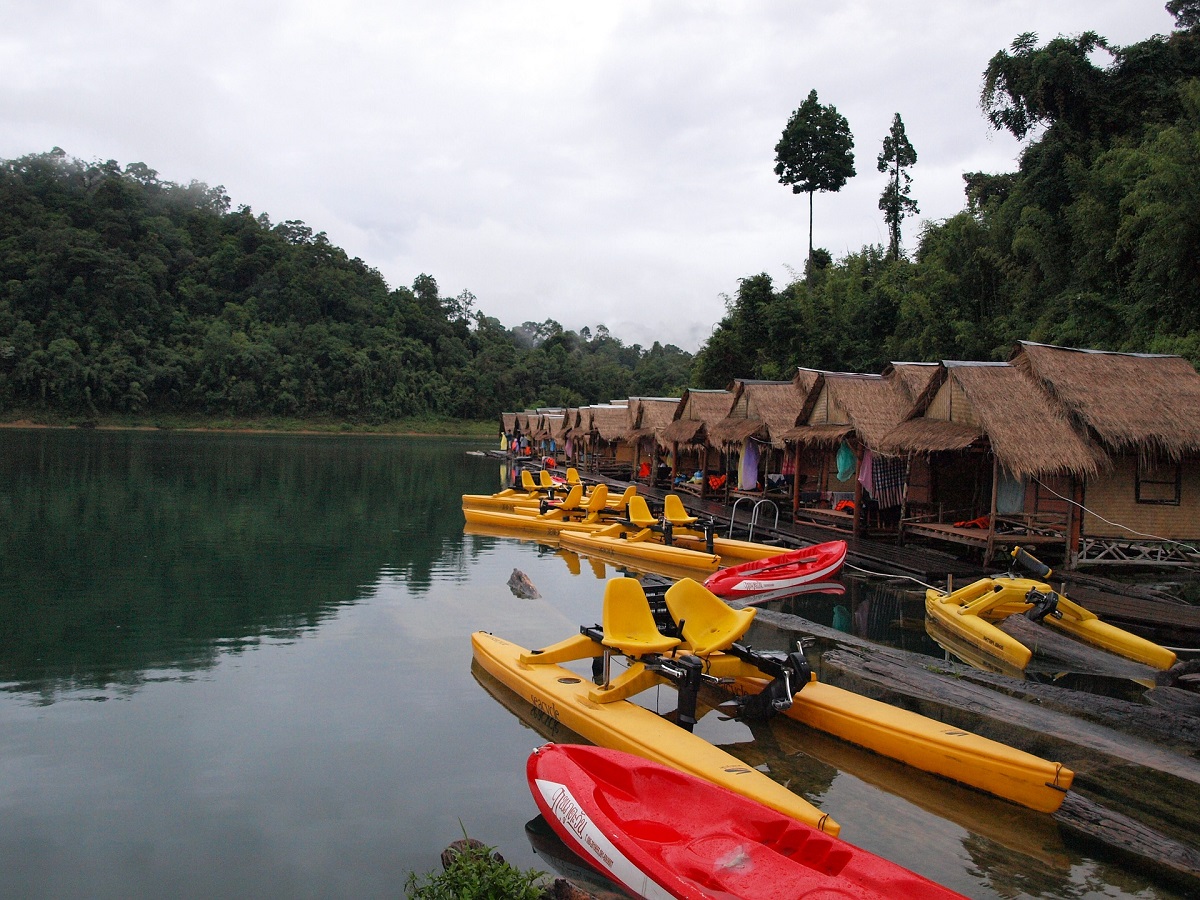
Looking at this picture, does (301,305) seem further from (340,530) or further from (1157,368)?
(1157,368)

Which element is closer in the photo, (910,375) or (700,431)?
(910,375)

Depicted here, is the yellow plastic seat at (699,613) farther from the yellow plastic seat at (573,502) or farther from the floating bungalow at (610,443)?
the floating bungalow at (610,443)

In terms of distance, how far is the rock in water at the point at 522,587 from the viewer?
1323 centimetres

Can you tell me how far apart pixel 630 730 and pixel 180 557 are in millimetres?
12236

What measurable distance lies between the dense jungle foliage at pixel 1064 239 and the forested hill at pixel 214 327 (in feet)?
85.3

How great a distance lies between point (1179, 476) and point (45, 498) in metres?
25.9

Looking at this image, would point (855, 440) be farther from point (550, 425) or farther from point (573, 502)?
point (550, 425)

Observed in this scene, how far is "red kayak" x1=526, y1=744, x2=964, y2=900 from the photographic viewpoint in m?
4.06

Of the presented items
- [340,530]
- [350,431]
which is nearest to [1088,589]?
[340,530]

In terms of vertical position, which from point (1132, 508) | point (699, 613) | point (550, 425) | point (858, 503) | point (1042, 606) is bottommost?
point (1042, 606)

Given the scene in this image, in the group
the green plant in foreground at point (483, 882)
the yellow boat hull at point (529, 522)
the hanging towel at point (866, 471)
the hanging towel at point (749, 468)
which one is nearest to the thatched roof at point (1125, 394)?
the hanging towel at point (866, 471)

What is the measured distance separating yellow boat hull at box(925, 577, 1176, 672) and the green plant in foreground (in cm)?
668

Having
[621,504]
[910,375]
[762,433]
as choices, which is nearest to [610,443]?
[762,433]

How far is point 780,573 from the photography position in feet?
41.5
